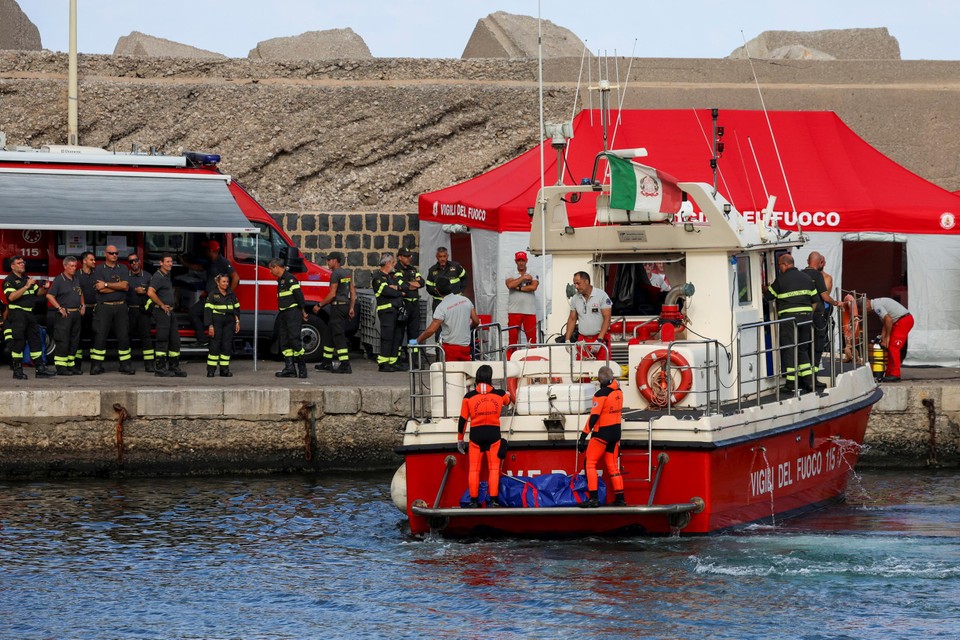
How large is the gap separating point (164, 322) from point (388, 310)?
8.17 ft

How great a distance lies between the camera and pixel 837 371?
578 inches

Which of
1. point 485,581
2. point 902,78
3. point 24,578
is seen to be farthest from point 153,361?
point 902,78

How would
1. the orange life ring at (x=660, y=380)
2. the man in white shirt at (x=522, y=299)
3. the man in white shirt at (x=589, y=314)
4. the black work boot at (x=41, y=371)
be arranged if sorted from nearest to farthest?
the orange life ring at (x=660, y=380) → the man in white shirt at (x=589, y=314) → the man in white shirt at (x=522, y=299) → the black work boot at (x=41, y=371)

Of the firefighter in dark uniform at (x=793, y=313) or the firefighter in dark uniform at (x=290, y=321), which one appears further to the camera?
the firefighter in dark uniform at (x=290, y=321)

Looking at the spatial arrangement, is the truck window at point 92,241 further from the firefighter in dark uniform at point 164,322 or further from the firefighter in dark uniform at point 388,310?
the firefighter in dark uniform at point 388,310

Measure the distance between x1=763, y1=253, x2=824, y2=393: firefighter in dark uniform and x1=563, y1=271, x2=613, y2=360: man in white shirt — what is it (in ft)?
5.18

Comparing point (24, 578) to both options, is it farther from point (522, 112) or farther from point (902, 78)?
point (902, 78)

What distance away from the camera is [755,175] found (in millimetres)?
19156

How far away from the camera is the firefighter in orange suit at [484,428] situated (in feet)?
37.6

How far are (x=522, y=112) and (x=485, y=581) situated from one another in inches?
534

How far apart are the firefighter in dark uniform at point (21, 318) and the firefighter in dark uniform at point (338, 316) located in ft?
10.2

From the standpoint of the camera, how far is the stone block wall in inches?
837

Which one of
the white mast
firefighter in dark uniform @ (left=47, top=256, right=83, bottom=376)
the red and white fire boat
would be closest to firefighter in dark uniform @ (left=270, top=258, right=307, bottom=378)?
firefighter in dark uniform @ (left=47, top=256, right=83, bottom=376)

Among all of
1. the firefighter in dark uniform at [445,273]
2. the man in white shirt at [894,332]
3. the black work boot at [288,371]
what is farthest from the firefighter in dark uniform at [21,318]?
the man in white shirt at [894,332]
